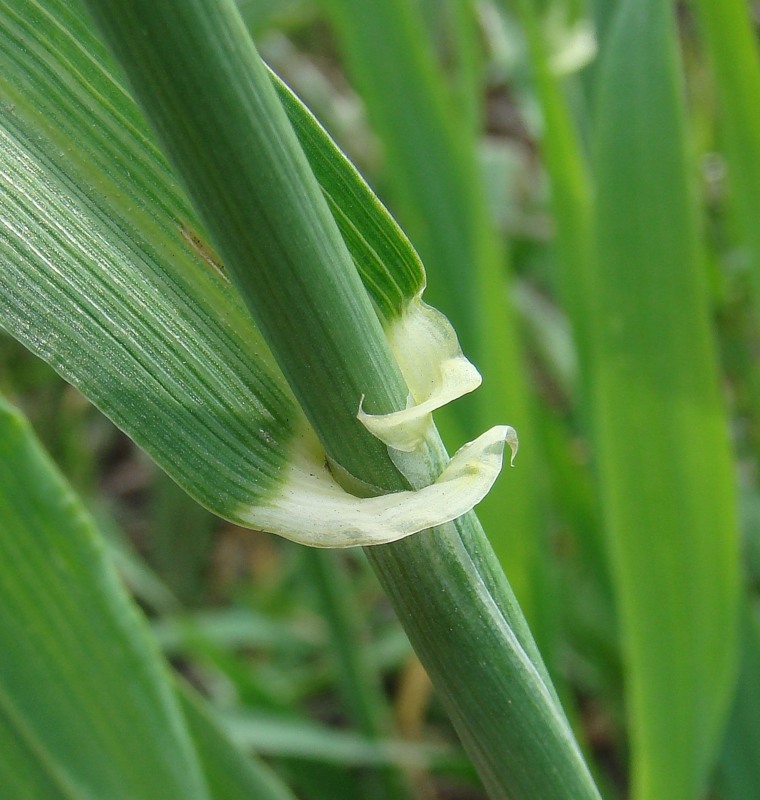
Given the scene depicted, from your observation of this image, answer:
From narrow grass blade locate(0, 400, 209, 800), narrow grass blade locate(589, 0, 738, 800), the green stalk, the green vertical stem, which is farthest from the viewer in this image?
the green vertical stem

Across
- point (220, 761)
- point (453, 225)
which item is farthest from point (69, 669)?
point (453, 225)

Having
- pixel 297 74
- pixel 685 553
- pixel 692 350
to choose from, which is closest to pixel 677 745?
pixel 685 553

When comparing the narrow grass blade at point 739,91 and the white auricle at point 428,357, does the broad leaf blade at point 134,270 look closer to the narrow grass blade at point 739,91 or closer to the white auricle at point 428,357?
the white auricle at point 428,357

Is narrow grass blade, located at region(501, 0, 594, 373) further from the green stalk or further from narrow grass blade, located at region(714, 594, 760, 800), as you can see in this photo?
the green stalk

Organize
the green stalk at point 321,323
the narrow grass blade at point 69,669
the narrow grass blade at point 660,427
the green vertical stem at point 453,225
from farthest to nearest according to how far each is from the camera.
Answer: the green vertical stem at point 453,225 < the narrow grass blade at point 660,427 < the narrow grass blade at point 69,669 < the green stalk at point 321,323

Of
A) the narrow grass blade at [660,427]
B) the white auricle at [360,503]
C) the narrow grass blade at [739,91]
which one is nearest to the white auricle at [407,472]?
the white auricle at [360,503]

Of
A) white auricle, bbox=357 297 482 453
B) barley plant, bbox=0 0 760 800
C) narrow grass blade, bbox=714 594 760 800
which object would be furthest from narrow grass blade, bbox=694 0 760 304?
white auricle, bbox=357 297 482 453

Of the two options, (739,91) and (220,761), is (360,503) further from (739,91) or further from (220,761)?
(739,91)
